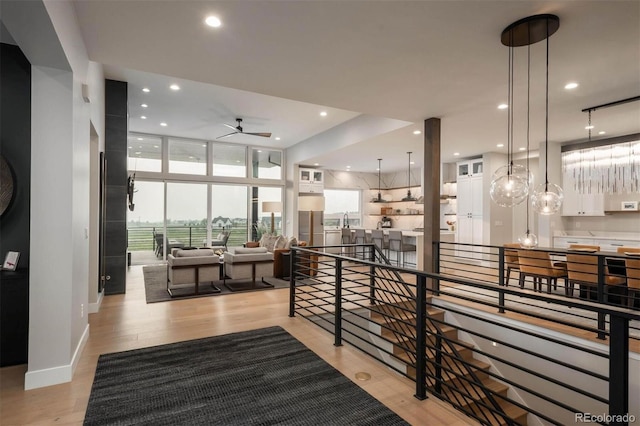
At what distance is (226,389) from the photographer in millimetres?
2588

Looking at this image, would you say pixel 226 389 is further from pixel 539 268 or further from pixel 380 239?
pixel 380 239

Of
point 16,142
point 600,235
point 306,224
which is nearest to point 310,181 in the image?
point 306,224

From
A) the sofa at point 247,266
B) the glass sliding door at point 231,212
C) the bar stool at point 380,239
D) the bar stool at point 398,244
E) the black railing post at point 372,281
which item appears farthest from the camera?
the glass sliding door at point 231,212

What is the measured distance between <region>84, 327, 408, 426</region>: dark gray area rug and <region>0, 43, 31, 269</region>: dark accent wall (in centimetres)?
131

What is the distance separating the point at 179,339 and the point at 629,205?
7909 mm

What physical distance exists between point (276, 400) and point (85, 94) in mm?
3183

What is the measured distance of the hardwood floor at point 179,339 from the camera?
7.55ft

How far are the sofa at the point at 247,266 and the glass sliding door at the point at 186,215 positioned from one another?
359cm

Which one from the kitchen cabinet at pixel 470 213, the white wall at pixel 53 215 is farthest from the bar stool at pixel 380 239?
the white wall at pixel 53 215

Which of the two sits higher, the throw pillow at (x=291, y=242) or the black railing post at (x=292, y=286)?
the throw pillow at (x=291, y=242)

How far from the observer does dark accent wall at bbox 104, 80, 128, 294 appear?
5.50 m

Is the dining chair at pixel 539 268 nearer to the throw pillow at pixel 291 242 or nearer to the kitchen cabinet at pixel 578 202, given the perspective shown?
the kitchen cabinet at pixel 578 202

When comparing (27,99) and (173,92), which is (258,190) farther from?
(27,99)

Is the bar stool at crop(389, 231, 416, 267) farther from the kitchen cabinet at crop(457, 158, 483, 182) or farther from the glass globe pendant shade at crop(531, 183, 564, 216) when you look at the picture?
the glass globe pendant shade at crop(531, 183, 564, 216)
